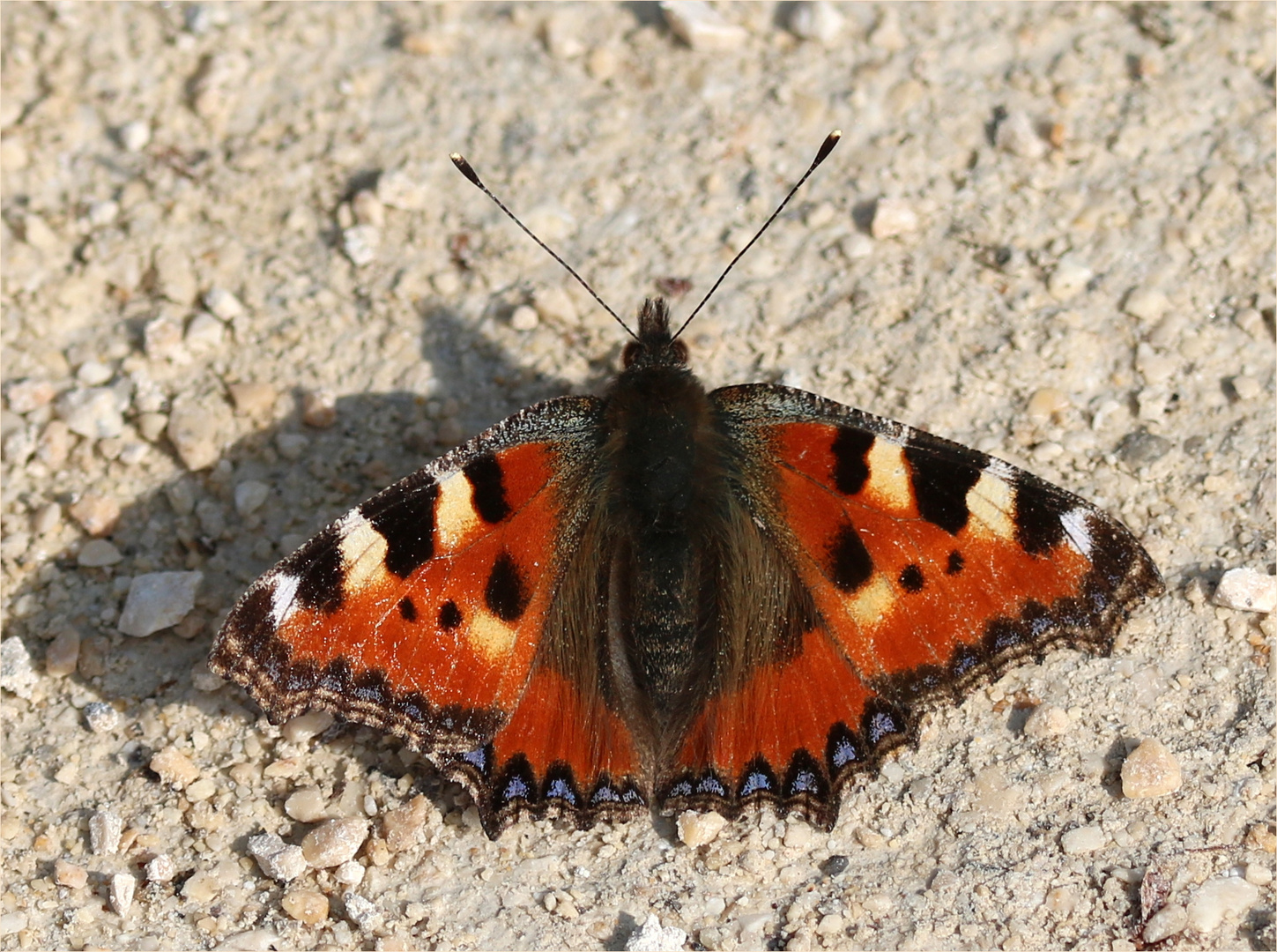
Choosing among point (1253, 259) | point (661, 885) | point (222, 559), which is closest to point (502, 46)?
point (222, 559)

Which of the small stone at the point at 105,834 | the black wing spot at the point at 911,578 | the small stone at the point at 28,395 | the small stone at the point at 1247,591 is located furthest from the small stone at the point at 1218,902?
the small stone at the point at 28,395

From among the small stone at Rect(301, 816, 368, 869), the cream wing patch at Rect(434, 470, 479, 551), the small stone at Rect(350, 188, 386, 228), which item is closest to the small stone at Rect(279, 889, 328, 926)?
the small stone at Rect(301, 816, 368, 869)

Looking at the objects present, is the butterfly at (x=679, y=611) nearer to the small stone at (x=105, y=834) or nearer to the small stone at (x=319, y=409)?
the small stone at (x=105, y=834)

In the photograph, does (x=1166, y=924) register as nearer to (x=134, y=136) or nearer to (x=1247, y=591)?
(x=1247, y=591)

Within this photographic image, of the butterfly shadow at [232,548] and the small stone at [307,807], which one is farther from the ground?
the butterfly shadow at [232,548]

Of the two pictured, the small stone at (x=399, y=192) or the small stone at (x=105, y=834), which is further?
the small stone at (x=399, y=192)
